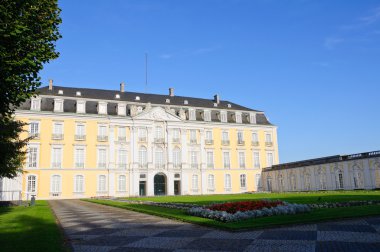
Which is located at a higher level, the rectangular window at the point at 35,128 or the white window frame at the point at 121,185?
the rectangular window at the point at 35,128

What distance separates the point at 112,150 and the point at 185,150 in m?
10.3

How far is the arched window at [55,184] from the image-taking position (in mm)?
43112

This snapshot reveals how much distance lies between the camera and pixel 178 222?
45.8 feet

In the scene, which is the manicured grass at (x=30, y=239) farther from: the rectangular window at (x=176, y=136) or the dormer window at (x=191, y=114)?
the dormer window at (x=191, y=114)

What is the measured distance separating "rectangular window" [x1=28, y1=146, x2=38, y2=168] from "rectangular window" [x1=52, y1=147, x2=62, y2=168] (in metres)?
2.04

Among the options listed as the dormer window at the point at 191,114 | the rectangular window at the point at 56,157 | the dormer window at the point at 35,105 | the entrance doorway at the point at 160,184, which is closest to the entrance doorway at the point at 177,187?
the entrance doorway at the point at 160,184

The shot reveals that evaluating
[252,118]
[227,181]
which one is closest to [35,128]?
[227,181]

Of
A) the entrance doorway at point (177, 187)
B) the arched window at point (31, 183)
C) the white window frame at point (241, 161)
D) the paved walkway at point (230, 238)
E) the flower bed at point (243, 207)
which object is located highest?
the white window frame at point (241, 161)

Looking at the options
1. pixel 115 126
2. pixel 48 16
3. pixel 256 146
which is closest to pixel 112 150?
pixel 115 126

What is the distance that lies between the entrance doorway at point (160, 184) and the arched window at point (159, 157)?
1.68 meters

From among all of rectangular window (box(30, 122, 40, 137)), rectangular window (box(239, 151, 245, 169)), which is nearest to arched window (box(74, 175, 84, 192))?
rectangular window (box(30, 122, 40, 137))

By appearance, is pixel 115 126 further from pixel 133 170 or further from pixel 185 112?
pixel 185 112

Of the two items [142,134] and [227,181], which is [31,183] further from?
[227,181]

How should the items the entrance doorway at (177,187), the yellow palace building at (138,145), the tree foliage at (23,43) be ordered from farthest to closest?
the entrance doorway at (177,187) → the yellow palace building at (138,145) → the tree foliage at (23,43)
